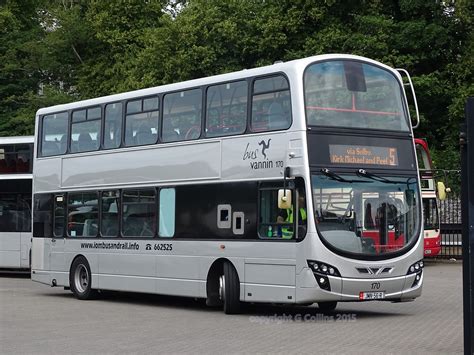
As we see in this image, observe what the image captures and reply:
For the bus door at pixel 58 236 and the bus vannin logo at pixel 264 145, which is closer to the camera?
the bus vannin logo at pixel 264 145

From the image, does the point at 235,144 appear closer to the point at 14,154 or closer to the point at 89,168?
the point at 89,168

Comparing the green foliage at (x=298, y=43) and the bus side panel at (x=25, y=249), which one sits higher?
the green foliage at (x=298, y=43)

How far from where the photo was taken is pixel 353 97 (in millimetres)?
17359

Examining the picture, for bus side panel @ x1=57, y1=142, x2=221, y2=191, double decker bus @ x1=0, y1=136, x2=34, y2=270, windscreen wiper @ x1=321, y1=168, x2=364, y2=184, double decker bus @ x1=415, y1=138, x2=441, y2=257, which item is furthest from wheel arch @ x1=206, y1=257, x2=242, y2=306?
double decker bus @ x1=415, y1=138, x2=441, y2=257

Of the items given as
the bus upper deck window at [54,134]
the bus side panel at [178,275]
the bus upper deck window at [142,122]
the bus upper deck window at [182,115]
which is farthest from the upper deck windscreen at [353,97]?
the bus upper deck window at [54,134]

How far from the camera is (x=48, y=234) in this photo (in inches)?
933

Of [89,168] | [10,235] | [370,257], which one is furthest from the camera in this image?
[10,235]

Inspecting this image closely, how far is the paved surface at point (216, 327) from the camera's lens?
519 inches

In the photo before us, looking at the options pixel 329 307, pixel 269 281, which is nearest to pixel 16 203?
pixel 329 307

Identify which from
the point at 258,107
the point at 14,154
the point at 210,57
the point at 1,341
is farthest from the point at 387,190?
the point at 210,57

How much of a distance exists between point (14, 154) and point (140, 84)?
16809 mm

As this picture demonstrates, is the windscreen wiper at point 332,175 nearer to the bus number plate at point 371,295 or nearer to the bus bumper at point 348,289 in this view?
the bus bumper at point 348,289

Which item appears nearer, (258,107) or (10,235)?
(258,107)

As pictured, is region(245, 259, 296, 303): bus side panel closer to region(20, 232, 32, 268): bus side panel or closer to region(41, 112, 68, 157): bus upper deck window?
region(41, 112, 68, 157): bus upper deck window
